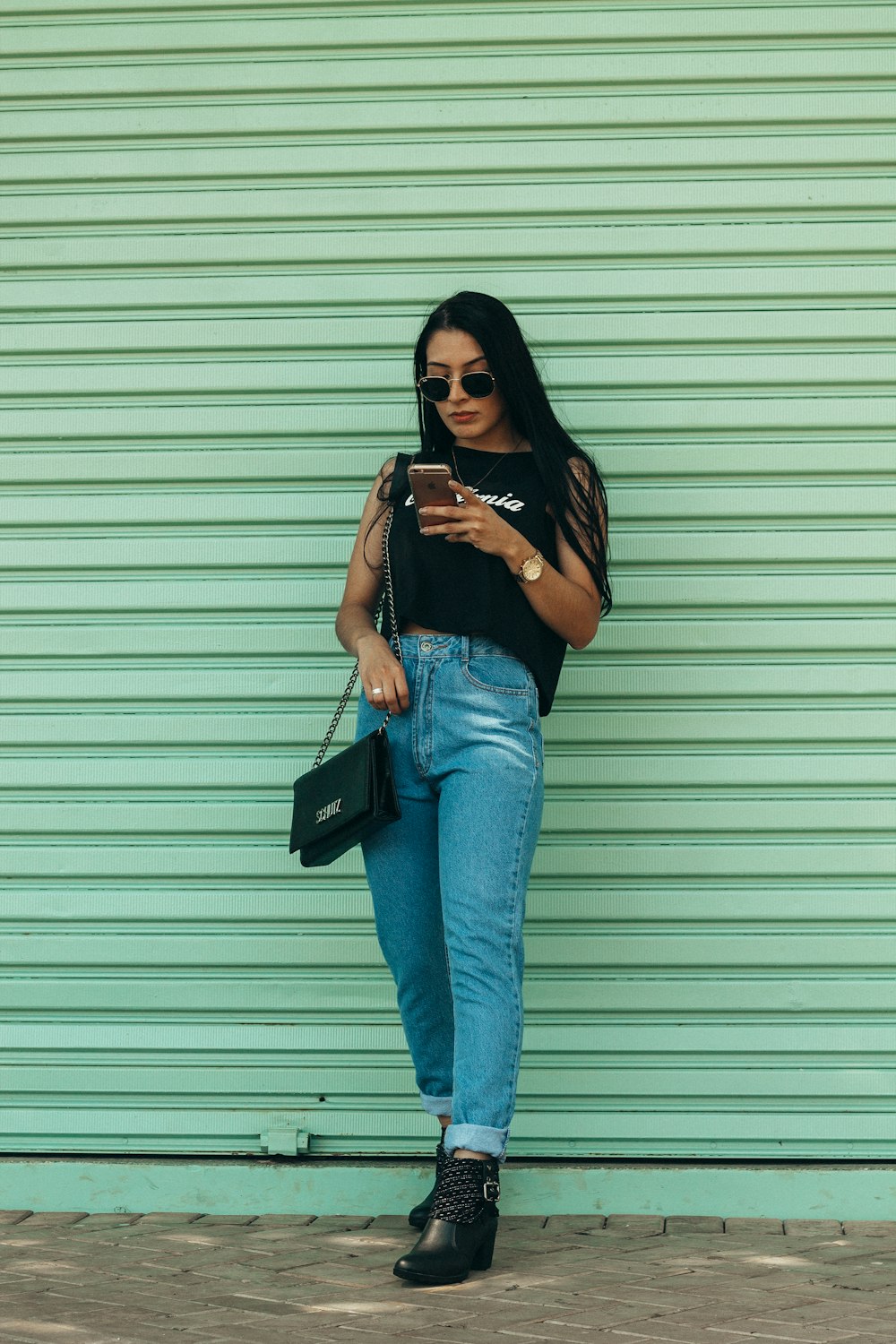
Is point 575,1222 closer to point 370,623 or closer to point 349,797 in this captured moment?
point 349,797

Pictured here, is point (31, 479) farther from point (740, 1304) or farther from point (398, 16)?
point (740, 1304)

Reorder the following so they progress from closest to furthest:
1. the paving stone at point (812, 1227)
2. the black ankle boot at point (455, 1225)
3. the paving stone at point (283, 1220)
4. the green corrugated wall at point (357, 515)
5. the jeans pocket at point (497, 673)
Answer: the black ankle boot at point (455, 1225)
the jeans pocket at point (497, 673)
the paving stone at point (812, 1227)
the paving stone at point (283, 1220)
the green corrugated wall at point (357, 515)

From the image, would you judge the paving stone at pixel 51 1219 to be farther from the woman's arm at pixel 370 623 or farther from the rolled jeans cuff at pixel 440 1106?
the woman's arm at pixel 370 623

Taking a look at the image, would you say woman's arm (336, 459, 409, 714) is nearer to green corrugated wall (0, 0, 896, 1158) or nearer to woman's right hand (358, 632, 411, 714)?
woman's right hand (358, 632, 411, 714)

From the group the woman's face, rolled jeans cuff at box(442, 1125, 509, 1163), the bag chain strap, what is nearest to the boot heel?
rolled jeans cuff at box(442, 1125, 509, 1163)

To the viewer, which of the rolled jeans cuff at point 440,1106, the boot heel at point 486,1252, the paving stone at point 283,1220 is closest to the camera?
the boot heel at point 486,1252

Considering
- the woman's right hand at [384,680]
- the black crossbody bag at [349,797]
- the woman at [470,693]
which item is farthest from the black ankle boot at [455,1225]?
the woman's right hand at [384,680]

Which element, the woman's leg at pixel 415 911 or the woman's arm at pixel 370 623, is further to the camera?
the woman's leg at pixel 415 911

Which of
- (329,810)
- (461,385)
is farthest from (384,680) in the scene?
(461,385)

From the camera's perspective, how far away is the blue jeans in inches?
122

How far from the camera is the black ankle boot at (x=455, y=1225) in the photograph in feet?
9.85

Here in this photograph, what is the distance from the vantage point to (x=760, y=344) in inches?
151

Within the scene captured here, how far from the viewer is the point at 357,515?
3889mm

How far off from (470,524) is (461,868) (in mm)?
772
